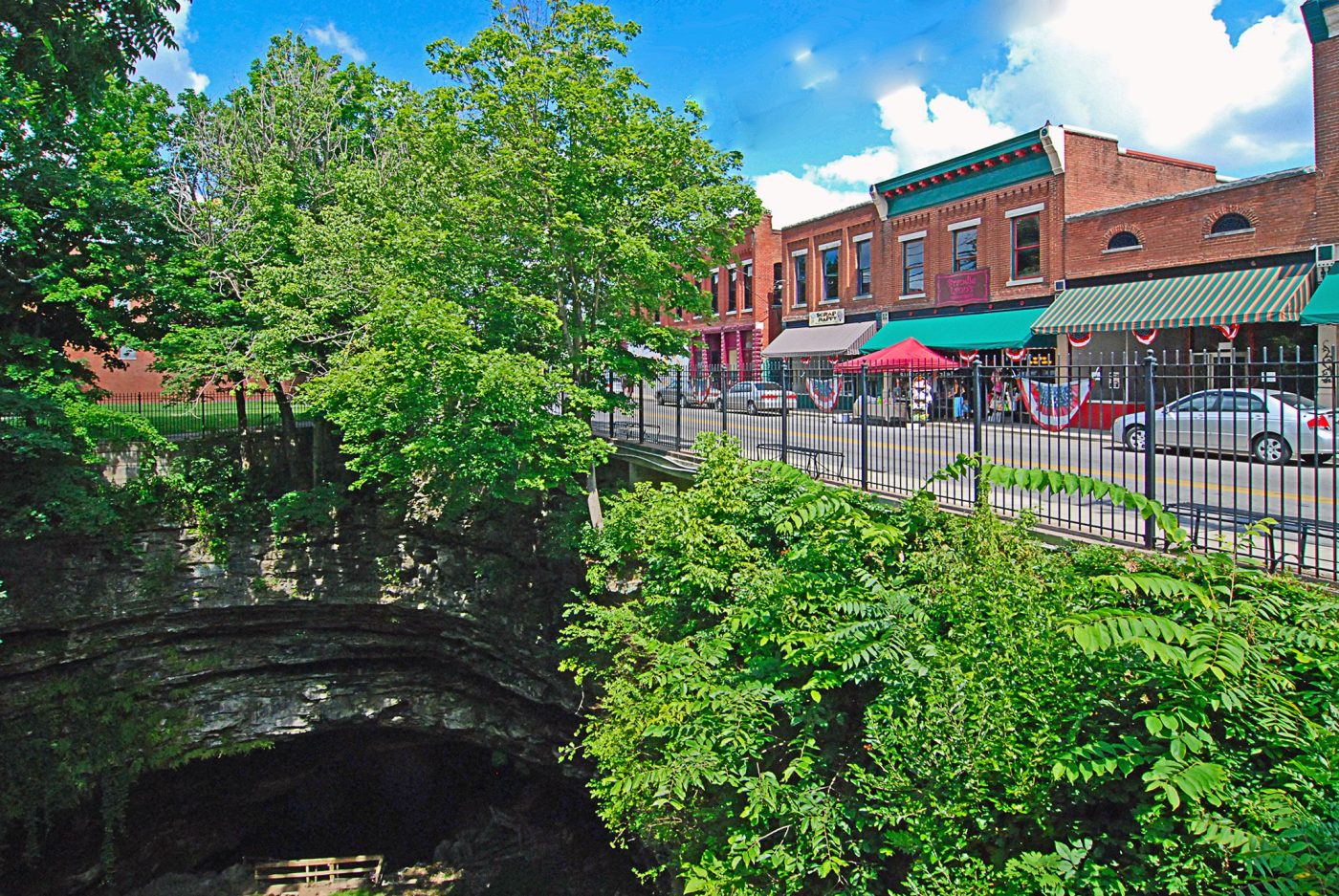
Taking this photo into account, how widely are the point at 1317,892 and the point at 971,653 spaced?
7.41 feet

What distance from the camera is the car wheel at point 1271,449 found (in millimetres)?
6457

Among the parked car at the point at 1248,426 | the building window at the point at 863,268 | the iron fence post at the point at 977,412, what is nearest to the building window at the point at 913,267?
the building window at the point at 863,268

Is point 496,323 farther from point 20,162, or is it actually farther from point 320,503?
point 20,162

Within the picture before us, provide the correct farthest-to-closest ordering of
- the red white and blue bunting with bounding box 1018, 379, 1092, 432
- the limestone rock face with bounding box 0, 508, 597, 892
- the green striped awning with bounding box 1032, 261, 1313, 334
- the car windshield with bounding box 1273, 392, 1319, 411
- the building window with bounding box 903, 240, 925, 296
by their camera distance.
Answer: the building window with bounding box 903, 240, 925, 296, the green striped awning with bounding box 1032, 261, 1313, 334, the limestone rock face with bounding box 0, 508, 597, 892, the red white and blue bunting with bounding box 1018, 379, 1092, 432, the car windshield with bounding box 1273, 392, 1319, 411

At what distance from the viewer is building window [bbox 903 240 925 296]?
26.8 metres

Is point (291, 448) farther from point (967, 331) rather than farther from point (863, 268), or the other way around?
point (863, 268)

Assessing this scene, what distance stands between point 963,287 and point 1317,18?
10.1 metres

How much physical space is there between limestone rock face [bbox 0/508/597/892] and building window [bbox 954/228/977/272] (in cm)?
1596

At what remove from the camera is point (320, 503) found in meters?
17.2

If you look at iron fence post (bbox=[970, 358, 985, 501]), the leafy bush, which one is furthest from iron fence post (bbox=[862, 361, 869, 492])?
the leafy bush

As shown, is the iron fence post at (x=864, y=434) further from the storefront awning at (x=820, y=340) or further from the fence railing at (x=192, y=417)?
the storefront awning at (x=820, y=340)

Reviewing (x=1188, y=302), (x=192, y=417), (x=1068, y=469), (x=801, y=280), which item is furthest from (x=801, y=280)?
(x=1068, y=469)

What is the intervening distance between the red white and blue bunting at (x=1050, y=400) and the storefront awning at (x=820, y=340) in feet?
64.6

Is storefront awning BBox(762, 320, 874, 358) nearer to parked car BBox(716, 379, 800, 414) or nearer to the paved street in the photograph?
the paved street
